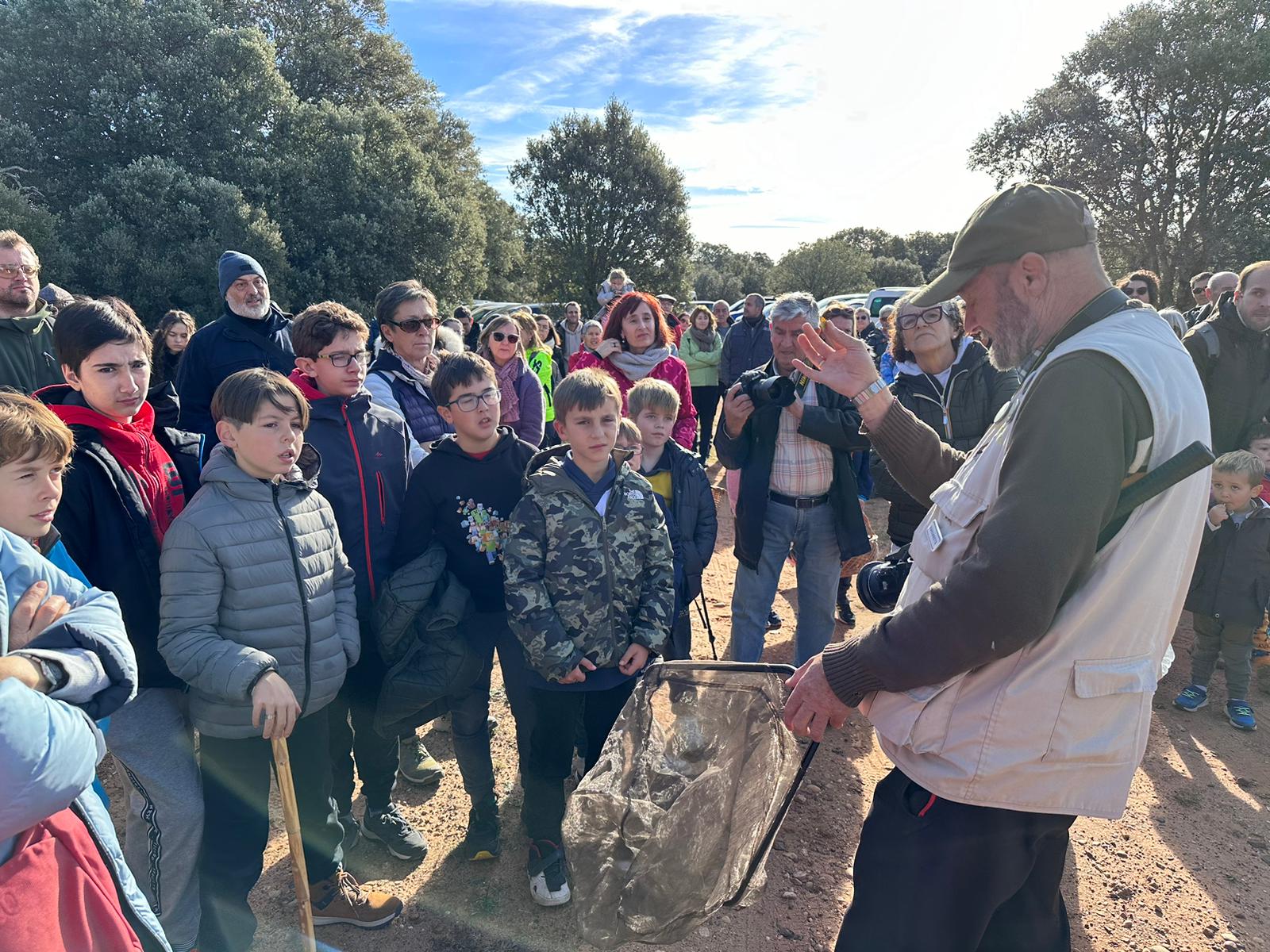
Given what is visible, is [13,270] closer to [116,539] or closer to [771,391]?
[116,539]

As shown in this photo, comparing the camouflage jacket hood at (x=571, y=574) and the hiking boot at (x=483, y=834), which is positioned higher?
the camouflage jacket hood at (x=571, y=574)

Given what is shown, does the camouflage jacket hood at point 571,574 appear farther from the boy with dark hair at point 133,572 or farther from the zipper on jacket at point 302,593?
the boy with dark hair at point 133,572

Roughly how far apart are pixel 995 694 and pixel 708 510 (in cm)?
218

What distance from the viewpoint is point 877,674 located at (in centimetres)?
167

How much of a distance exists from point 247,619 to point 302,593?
178mm

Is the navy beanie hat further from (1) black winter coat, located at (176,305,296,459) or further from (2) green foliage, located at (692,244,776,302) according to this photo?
(2) green foliage, located at (692,244,776,302)

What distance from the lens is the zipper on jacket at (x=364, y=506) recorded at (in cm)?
294

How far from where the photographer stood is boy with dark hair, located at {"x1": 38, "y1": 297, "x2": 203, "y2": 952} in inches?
87.0

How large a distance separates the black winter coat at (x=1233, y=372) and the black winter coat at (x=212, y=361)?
6.13 meters

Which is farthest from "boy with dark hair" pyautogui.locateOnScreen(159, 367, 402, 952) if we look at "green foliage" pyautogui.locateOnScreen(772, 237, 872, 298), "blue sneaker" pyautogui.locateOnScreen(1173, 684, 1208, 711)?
"green foliage" pyautogui.locateOnScreen(772, 237, 872, 298)

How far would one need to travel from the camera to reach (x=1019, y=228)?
1672 millimetres

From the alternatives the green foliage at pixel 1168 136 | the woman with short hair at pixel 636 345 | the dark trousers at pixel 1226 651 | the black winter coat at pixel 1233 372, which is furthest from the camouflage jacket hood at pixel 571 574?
the green foliage at pixel 1168 136

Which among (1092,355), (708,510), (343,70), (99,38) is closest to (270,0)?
(343,70)

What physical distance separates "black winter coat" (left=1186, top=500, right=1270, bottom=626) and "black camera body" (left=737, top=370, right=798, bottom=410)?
9.00 ft
